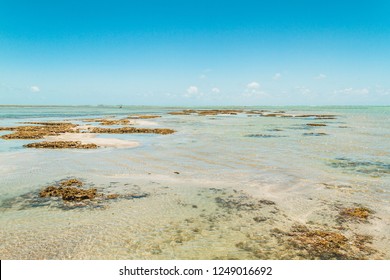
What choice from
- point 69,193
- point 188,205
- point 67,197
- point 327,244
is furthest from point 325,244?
point 69,193

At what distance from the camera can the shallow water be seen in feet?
23.2

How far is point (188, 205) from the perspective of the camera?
9.91 meters

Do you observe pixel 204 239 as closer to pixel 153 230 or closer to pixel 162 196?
pixel 153 230

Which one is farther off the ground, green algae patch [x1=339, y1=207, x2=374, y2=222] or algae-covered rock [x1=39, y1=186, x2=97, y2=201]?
algae-covered rock [x1=39, y1=186, x2=97, y2=201]

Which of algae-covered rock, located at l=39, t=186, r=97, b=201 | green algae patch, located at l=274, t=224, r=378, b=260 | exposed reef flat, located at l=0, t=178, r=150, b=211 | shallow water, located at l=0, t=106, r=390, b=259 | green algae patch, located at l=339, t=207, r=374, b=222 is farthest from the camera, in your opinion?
algae-covered rock, located at l=39, t=186, r=97, b=201

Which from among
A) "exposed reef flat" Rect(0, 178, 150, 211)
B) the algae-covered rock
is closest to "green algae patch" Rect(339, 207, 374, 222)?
"exposed reef flat" Rect(0, 178, 150, 211)

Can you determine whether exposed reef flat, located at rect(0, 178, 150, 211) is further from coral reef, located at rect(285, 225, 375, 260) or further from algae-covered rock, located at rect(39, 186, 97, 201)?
coral reef, located at rect(285, 225, 375, 260)

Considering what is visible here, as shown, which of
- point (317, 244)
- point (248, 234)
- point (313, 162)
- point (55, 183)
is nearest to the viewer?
point (317, 244)

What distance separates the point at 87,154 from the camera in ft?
61.8

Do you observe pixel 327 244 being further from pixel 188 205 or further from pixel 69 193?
pixel 69 193

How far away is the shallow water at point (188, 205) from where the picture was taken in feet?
23.2
